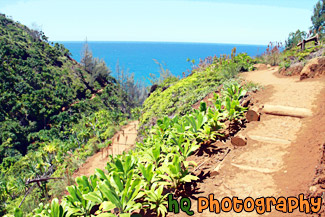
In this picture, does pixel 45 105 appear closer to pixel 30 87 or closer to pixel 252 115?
pixel 30 87

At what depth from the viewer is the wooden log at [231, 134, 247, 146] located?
3.92 meters

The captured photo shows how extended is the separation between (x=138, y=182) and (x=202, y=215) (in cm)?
86

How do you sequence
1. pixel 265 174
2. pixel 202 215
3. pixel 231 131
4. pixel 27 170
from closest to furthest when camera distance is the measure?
pixel 202 215 → pixel 265 174 → pixel 231 131 → pixel 27 170

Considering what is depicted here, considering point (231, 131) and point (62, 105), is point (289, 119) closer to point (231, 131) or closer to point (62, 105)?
point (231, 131)

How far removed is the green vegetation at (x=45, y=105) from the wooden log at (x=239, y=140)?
26.4 feet

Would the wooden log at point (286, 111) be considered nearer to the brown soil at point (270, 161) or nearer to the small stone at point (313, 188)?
the brown soil at point (270, 161)

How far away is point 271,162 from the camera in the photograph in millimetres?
3361

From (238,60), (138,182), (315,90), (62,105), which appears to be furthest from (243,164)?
(62,105)

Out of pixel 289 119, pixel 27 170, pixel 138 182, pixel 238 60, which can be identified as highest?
pixel 238 60

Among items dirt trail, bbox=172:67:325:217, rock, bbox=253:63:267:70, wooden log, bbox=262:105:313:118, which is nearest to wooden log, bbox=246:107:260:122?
dirt trail, bbox=172:67:325:217

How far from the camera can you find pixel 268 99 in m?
5.35

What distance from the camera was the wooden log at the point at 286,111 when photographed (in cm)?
438

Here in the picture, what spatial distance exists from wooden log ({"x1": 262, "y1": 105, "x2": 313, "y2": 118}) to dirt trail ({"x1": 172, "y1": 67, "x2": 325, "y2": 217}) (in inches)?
3.4

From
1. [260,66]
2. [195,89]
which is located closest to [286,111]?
[195,89]
